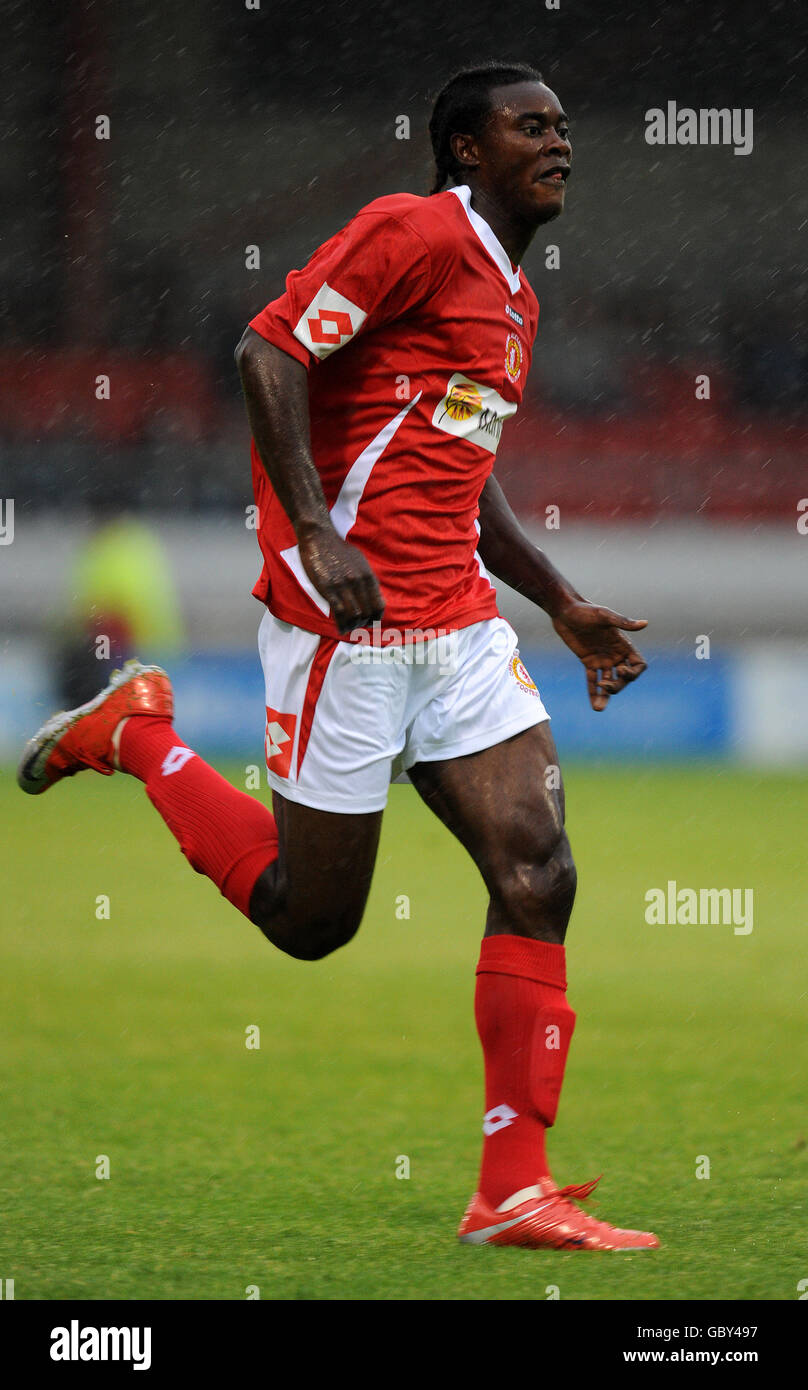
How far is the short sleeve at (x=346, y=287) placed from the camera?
2738 millimetres

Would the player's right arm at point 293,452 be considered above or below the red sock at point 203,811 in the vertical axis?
above

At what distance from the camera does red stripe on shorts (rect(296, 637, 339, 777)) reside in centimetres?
290

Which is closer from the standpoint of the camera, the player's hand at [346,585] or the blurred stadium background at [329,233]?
the player's hand at [346,585]

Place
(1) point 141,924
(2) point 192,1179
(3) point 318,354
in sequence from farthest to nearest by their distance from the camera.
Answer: (1) point 141,924 → (2) point 192,1179 → (3) point 318,354

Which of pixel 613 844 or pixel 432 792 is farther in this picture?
pixel 613 844

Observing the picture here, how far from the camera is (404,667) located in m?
2.89

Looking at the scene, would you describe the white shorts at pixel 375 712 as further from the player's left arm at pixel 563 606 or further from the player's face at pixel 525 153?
the player's face at pixel 525 153

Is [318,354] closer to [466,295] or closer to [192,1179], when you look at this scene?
[466,295]

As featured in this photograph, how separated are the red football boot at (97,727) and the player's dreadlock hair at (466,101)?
107 centimetres

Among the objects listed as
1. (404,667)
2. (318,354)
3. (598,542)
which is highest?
(598,542)

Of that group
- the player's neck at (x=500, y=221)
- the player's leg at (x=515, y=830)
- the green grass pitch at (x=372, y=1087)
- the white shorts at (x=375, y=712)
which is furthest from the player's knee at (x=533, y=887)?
the player's neck at (x=500, y=221)

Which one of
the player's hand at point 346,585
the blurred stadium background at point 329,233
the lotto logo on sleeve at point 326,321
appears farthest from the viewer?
the blurred stadium background at point 329,233

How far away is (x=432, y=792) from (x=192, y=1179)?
0.87 meters

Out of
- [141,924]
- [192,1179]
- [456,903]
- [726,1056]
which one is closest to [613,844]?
[456,903]
